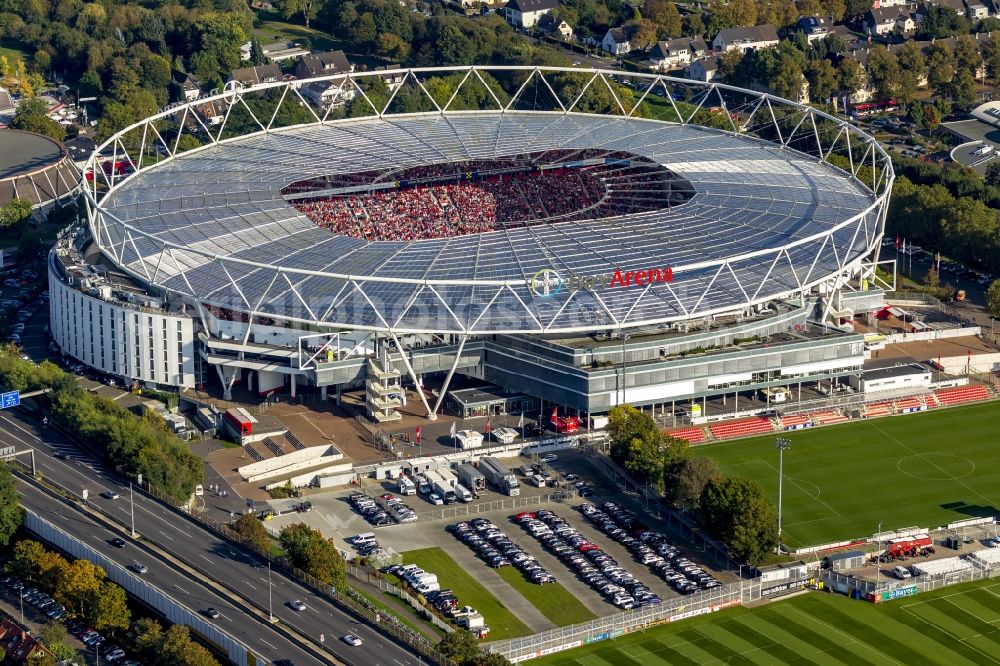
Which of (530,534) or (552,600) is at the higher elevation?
(530,534)

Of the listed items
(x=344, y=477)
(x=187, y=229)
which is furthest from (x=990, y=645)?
(x=187, y=229)

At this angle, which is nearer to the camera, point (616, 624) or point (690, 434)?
point (616, 624)

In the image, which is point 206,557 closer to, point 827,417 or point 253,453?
point 253,453

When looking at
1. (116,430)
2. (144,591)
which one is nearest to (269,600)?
(144,591)

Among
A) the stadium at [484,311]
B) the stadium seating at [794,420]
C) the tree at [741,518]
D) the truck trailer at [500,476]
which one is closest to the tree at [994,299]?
the stadium at [484,311]

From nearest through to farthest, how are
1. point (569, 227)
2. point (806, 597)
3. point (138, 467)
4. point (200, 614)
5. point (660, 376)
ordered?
point (200, 614)
point (806, 597)
point (138, 467)
point (660, 376)
point (569, 227)

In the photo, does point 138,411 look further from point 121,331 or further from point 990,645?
→ point 990,645
